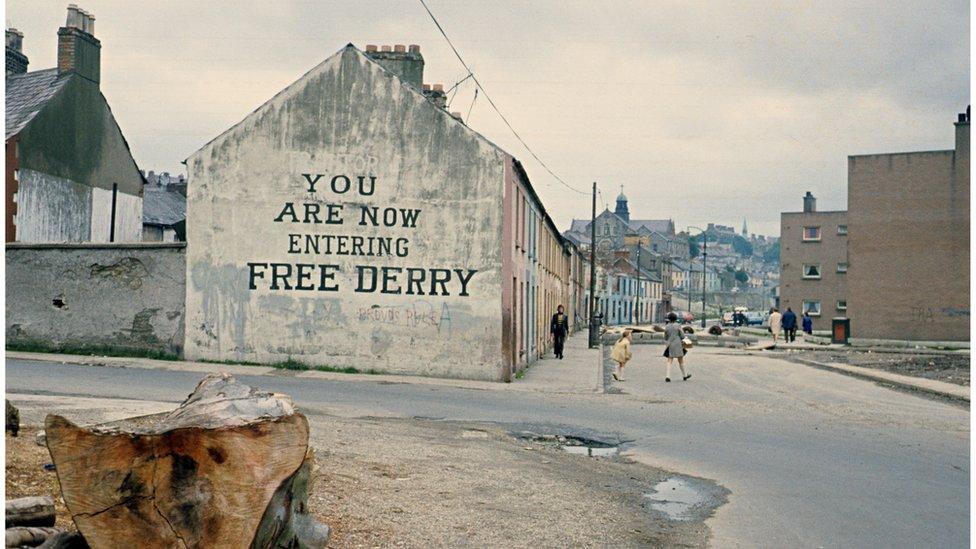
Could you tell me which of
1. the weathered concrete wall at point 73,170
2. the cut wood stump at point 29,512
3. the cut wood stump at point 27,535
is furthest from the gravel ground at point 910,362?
the weathered concrete wall at point 73,170

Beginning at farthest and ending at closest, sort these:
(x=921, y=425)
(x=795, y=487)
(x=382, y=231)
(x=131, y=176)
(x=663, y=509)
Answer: (x=131, y=176), (x=382, y=231), (x=921, y=425), (x=795, y=487), (x=663, y=509)

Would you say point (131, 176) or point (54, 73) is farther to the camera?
point (131, 176)

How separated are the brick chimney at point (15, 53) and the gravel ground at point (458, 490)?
2425cm

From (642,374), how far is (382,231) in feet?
26.2

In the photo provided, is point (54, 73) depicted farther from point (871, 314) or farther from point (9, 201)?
point (871, 314)

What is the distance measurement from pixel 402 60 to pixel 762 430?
1415 centimetres

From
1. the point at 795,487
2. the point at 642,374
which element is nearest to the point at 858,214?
the point at 642,374

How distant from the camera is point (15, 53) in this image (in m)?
32.9

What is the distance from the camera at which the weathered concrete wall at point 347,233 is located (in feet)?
71.7

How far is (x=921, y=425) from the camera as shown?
1477 centimetres

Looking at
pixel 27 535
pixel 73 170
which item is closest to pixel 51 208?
pixel 73 170

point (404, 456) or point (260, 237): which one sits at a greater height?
point (260, 237)

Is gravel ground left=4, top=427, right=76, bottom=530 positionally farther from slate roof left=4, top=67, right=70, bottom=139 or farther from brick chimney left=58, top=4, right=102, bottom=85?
brick chimney left=58, top=4, right=102, bottom=85

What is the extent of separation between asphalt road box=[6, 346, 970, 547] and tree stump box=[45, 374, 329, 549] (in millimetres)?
3728
